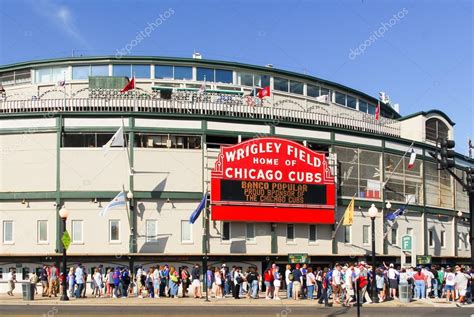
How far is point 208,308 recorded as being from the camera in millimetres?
27266

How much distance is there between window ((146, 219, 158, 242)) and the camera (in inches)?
1554

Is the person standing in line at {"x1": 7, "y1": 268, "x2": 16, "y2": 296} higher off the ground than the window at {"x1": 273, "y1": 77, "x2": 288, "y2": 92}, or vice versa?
the window at {"x1": 273, "y1": 77, "x2": 288, "y2": 92}

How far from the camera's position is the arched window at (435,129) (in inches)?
2117

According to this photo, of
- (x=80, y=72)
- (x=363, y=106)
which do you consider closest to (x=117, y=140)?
(x=80, y=72)

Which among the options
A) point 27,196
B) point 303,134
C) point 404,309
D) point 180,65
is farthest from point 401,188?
point 27,196

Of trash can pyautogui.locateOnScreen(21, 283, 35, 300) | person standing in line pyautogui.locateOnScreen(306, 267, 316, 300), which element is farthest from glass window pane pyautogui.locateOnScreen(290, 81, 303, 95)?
trash can pyautogui.locateOnScreen(21, 283, 35, 300)

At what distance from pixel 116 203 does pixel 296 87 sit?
863 inches

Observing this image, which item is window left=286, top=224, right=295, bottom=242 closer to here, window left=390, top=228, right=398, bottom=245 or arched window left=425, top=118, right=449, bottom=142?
window left=390, top=228, right=398, bottom=245

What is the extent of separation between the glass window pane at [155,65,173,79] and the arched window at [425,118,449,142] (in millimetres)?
21150

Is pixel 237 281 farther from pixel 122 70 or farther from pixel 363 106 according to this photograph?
pixel 363 106

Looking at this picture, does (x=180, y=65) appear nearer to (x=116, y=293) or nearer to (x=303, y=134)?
(x=303, y=134)

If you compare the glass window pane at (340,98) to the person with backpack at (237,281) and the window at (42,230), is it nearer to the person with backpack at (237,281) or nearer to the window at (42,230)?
the window at (42,230)

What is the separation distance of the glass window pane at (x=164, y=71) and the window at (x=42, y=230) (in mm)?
15212

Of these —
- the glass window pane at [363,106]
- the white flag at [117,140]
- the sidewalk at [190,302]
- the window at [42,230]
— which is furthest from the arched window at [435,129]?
the window at [42,230]
